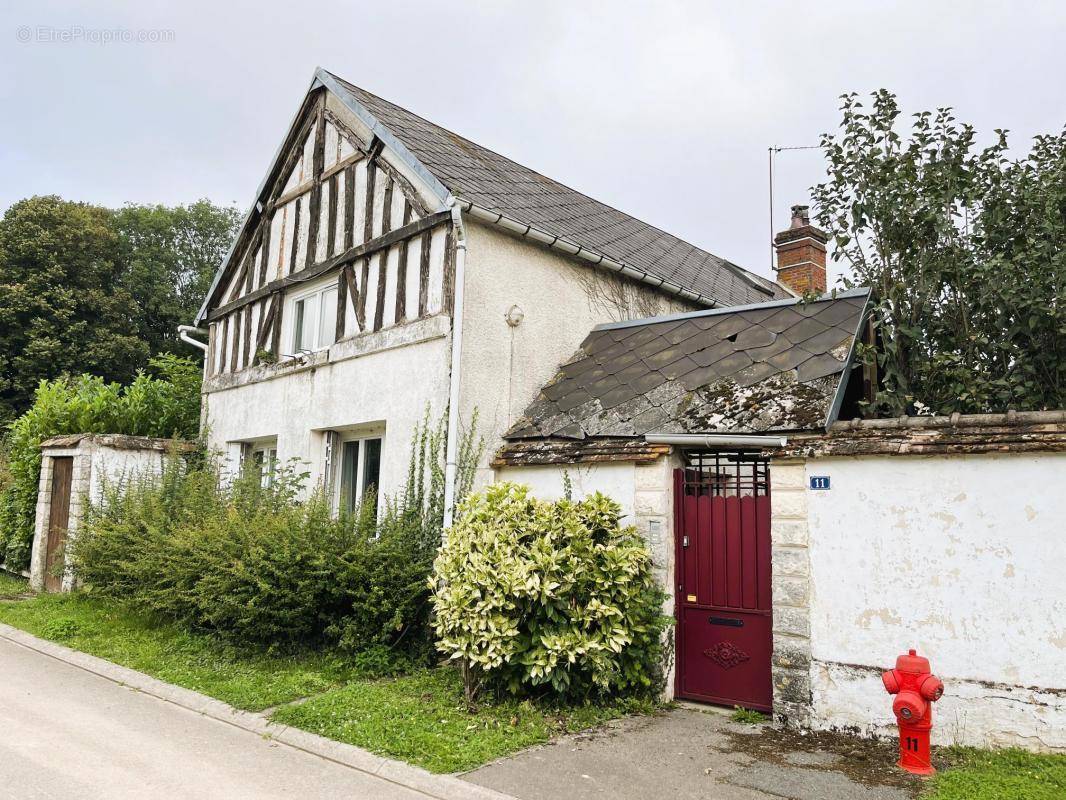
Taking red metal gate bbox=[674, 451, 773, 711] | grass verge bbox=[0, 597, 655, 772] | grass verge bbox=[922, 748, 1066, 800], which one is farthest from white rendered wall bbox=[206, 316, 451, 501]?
grass verge bbox=[922, 748, 1066, 800]

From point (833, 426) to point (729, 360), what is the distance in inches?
73.8

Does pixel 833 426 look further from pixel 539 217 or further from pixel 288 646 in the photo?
pixel 288 646

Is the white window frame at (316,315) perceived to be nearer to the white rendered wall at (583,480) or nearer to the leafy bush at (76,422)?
the leafy bush at (76,422)

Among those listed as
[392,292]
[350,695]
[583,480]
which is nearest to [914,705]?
[583,480]

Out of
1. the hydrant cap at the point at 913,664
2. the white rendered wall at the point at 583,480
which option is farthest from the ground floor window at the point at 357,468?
the hydrant cap at the point at 913,664

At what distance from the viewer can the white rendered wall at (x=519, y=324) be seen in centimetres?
850

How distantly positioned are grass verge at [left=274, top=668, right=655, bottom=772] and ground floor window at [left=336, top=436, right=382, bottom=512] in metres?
3.05

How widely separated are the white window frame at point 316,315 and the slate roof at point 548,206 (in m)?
2.26

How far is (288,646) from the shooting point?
26.7 ft

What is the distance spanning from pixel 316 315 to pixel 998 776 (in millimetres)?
9157

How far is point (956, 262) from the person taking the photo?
709 centimetres

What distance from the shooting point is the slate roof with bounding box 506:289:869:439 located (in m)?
6.98

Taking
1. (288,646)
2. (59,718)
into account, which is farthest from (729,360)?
(59,718)

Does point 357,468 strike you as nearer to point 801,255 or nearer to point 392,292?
point 392,292
